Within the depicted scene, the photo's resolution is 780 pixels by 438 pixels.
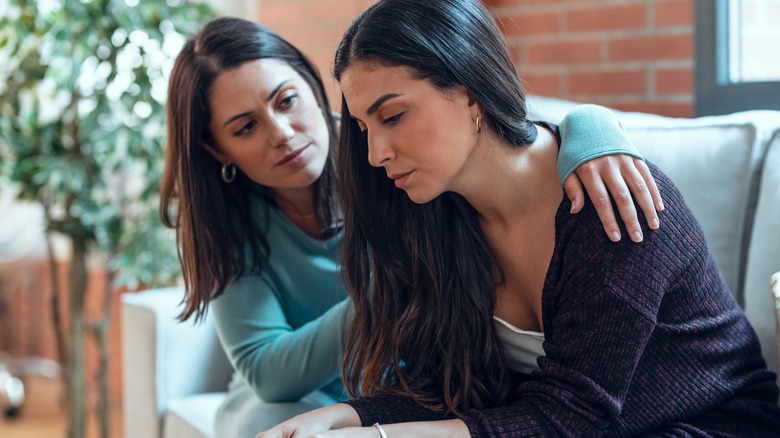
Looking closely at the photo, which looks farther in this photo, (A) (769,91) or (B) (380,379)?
(A) (769,91)

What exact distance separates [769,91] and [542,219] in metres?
0.93

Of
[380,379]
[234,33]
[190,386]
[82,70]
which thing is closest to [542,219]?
[380,379]

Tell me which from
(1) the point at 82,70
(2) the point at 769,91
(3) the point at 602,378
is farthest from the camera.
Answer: (1) the point at 82,70

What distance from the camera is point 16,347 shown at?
3939 mm

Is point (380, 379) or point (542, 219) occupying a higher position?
point (542, 219)

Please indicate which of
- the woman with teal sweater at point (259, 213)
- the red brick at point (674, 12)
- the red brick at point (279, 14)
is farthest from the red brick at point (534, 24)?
the woman with teal sweater at point (259, 213)

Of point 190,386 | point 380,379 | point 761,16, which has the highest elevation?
point 761,16

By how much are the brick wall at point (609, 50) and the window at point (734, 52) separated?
45 mm

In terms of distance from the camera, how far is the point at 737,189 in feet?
4.97

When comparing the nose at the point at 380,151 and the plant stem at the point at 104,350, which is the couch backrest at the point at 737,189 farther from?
the plant stem at the point at 104,350

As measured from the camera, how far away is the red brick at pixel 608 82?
214 centimetres

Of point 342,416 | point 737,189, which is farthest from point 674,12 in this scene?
point 342,416

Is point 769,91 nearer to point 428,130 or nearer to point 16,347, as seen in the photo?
point 428,130

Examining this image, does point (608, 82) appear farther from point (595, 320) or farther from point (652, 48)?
point (595, 320)
